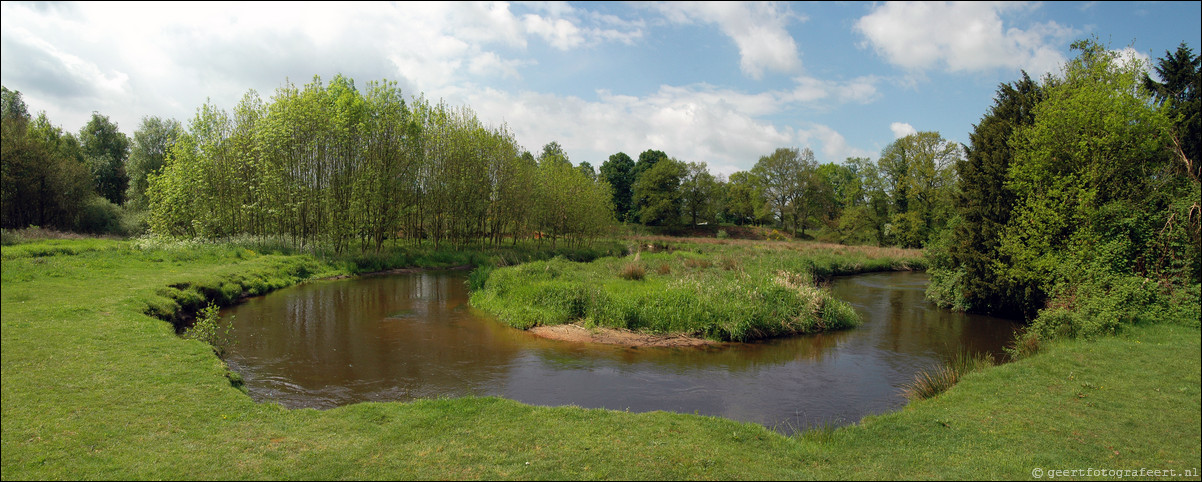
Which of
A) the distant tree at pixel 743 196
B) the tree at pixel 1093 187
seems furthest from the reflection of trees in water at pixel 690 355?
the distant tree at pixel 743 196

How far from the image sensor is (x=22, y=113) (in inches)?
1734

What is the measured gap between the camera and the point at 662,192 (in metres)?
73.1

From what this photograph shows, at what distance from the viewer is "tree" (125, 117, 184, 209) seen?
42.0 m

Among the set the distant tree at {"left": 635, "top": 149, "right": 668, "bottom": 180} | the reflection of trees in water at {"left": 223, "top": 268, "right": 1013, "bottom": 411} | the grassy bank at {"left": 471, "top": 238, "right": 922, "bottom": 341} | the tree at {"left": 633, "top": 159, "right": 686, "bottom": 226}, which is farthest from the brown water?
the distant tree at {"left": 635, "top": 149, "right": 668, "bottom": 180}

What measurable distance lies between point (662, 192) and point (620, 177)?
1622 cm

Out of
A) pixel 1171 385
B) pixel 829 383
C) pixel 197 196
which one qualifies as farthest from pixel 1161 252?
pixel 197 196

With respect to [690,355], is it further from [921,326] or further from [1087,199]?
[1087,199]

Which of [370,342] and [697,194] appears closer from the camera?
[370,342]

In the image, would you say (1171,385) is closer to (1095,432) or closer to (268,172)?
(1095,432)

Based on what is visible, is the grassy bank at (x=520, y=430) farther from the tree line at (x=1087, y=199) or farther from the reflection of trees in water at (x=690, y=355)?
the reflection of trees in water at (x=690, y=355)

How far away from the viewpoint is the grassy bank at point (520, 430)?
586 centimetres

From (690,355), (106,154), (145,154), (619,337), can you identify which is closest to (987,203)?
(690,355)

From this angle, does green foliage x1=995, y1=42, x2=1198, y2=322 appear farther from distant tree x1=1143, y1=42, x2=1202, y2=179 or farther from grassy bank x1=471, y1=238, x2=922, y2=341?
grassy bank x1=471, y1=238, x2=922, y2=341

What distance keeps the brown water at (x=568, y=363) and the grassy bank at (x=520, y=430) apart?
2088 millimetres
